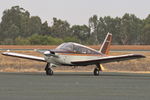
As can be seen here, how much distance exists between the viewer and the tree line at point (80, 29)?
166250 millimetres

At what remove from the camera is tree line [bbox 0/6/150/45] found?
166 meters

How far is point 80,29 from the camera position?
165 metres

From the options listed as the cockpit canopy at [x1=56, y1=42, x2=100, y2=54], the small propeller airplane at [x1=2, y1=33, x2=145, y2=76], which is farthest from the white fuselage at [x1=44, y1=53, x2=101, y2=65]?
the cockpit canopy at [x1=56, y1=42, x2=100, y2=54]

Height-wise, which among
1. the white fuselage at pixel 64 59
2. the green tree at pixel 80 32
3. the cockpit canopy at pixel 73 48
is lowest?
the white fuselage at pixel 64 59

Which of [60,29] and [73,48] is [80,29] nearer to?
[60,29]

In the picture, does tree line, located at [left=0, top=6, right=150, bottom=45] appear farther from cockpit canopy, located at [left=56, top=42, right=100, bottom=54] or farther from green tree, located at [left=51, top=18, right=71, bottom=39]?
cockpit canopy, located at [left=56, top=42, right=100, bottom=54]

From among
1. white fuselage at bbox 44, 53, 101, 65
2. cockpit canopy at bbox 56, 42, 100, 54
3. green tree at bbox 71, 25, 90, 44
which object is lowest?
white fuselage at bbox 44, 53, 101, 65

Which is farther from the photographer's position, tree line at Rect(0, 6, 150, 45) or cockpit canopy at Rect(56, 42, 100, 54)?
tree line at Rect(0, 6, 150, 45)

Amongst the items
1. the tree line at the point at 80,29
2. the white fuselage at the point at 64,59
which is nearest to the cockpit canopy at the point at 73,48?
the white fuselage at the point at 64,59

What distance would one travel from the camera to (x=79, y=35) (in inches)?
6447

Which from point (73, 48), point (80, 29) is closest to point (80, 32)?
point (80, 29)

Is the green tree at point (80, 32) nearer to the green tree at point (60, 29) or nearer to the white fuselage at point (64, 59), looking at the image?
the green tree at point (60, 29)

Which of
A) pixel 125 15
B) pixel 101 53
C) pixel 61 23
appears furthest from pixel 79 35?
pixel 101 53

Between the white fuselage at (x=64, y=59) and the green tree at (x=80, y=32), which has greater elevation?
the green tree at (x=80, y=32)
